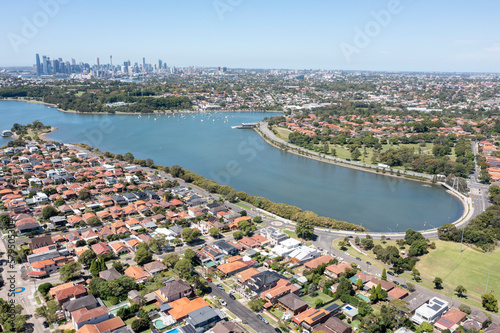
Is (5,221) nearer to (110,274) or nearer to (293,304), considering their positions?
(110,274)

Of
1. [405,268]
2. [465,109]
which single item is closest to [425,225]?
[405,268]

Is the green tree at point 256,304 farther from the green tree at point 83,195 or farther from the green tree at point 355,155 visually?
the green tree at point 355,155

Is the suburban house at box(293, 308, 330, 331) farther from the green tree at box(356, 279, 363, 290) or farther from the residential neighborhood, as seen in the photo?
the green tree at box(356, 279, 363, 290)

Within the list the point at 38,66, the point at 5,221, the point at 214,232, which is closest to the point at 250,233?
the point at 214,232

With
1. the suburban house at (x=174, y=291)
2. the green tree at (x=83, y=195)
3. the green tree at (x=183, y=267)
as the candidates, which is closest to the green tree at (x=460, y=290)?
the suburban house at (x=174, y=291)

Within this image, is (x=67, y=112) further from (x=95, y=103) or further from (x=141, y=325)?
(x=141, y=325)

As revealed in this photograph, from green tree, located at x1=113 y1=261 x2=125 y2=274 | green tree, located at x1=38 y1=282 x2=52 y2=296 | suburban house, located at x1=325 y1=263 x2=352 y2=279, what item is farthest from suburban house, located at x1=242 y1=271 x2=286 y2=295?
green tree, located at x1=38 y1=282 x2=52 y2=296
